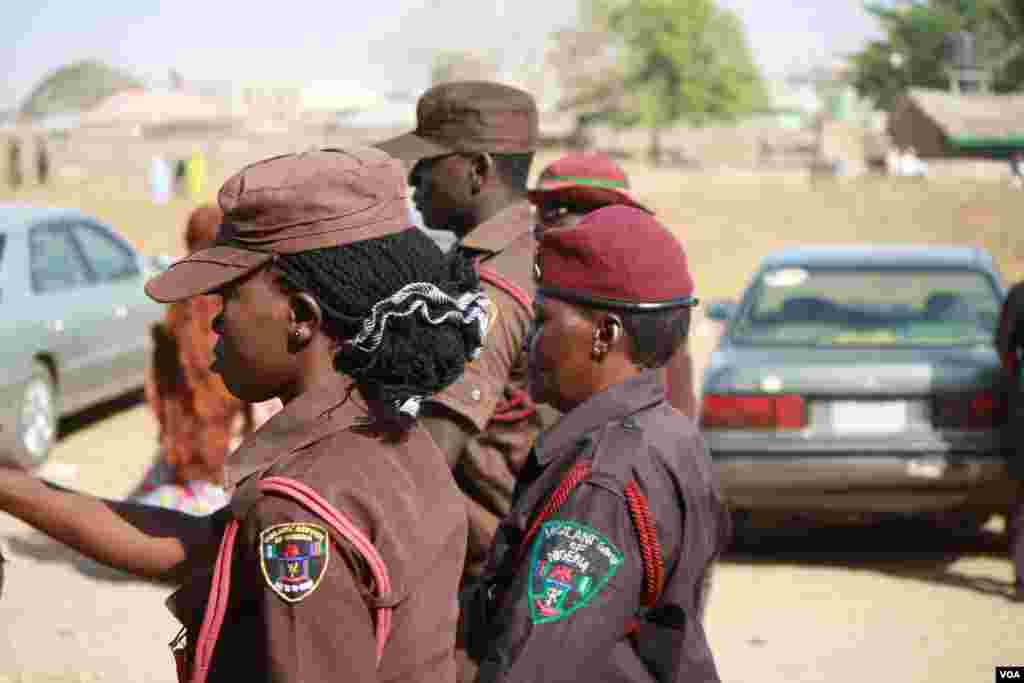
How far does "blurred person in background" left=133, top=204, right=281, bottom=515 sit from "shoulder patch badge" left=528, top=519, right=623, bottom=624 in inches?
167

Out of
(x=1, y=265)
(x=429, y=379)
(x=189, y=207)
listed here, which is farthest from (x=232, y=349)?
(x=189, y=207)

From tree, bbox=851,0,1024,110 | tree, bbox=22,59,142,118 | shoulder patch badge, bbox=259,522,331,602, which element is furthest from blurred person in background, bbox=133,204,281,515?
tree, bbox=22,59,142,118

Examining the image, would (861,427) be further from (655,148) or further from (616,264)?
(655,148)

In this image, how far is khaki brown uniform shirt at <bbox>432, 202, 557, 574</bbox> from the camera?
336cm

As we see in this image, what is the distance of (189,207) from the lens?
92.1 ft

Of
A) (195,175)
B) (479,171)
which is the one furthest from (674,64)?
(479,171)

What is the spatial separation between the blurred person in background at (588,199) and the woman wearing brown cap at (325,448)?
7.77 feet

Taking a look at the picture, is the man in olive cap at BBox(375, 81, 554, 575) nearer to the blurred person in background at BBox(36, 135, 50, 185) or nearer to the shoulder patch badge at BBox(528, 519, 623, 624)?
the shoulder patch badge at BBox(528, 519, 623, 624)

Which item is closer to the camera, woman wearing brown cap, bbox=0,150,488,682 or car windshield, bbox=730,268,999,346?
woman wearing brown cap, bbox=0,150,488,682

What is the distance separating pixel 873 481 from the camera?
664cm

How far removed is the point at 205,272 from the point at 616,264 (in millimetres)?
803

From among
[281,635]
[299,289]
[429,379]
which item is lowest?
[281,635]

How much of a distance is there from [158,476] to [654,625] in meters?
5.01

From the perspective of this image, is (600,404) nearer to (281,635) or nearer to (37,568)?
(281,635)
